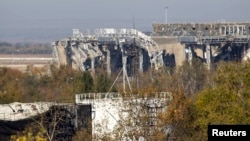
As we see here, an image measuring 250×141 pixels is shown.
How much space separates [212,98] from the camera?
32531mm

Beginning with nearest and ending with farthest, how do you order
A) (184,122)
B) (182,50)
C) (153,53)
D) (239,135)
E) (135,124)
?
(239,135) → (135,124) → (184,122) → (153,53) → (182,50)

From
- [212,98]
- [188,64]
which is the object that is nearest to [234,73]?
[212,98]

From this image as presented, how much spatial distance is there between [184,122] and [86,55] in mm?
66053

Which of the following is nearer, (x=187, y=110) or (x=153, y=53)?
(x=187, y=110)

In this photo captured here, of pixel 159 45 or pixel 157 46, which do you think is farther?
pixel 159 45

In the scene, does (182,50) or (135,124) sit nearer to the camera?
(135,124)

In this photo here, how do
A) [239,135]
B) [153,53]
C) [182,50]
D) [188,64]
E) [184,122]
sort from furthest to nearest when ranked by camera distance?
[182,50] < [153,53] < [188,64] < [184,122] < [239,135]

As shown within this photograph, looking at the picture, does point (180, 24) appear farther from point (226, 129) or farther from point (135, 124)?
point (226, 129)

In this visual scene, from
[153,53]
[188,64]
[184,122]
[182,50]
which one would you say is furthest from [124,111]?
[182,50]

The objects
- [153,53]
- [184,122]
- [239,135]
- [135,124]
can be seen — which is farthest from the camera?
[153,53]

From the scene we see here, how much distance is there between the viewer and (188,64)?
75562 millimetres

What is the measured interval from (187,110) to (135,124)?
8.69 feet

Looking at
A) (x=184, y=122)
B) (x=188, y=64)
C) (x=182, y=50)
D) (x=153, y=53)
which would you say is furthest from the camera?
(x=182, y=50)

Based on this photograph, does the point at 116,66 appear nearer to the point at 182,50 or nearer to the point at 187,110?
the point at 182,50
